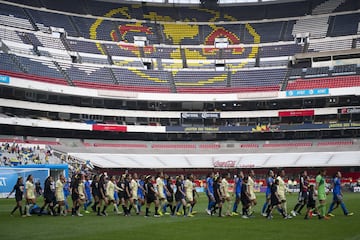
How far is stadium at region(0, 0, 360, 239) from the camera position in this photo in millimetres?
63500

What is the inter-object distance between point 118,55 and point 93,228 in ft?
197

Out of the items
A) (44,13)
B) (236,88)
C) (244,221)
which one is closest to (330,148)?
(236,88)

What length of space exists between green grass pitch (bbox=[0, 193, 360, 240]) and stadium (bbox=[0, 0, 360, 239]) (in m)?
35.3

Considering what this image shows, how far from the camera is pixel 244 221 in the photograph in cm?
1980

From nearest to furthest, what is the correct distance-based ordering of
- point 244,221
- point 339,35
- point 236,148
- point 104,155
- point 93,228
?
point 93,228, point 244,221, point 104,155, point 236,148, point 339,35

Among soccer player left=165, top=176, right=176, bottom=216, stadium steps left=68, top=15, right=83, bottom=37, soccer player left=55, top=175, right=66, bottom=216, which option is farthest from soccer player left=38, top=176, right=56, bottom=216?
stadium steps left=68, top=15, right=83, bottom=37

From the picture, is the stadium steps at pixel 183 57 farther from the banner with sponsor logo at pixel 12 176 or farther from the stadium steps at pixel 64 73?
the banner with sponsor logo at pixel 12 176

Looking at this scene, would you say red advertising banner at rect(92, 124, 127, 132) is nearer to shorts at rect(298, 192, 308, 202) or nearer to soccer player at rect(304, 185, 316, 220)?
shorts at rect(298, 192, 308, 202)


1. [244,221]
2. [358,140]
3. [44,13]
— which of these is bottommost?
[244,221]

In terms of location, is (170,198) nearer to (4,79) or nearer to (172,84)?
(4,79)

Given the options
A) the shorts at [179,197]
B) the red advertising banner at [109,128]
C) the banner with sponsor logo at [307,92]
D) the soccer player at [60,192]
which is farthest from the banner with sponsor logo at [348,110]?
the soccer player at [60,192]

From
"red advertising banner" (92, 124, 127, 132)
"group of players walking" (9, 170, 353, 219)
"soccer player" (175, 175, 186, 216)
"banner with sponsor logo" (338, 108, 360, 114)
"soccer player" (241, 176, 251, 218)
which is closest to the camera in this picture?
"group of players walking" (9, 170, 353, 219)

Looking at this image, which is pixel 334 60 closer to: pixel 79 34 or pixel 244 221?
pixel 79 34

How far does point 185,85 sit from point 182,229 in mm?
56098
